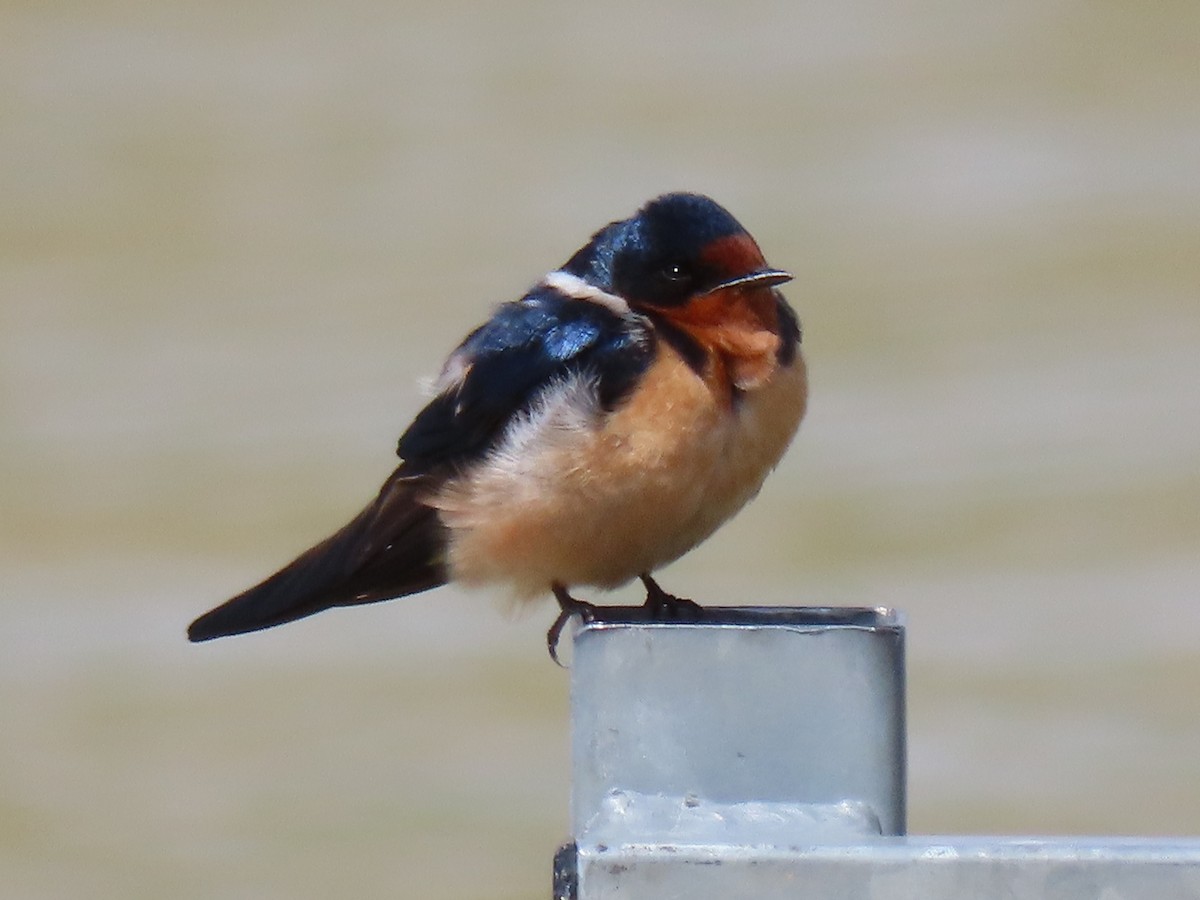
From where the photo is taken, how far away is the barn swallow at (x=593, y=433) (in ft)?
8.33

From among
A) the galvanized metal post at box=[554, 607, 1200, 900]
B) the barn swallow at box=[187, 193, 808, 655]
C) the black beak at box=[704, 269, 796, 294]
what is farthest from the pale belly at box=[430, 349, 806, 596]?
the galvanized metal post at box=[554, 607, 1200, 900]

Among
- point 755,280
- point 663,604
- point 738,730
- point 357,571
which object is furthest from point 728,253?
point 738,730

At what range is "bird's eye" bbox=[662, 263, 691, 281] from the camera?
105 inches

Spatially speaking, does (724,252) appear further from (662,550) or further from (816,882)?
(816,882)

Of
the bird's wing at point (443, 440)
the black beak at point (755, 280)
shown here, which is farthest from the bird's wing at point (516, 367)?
the black beak at point (755, 280)

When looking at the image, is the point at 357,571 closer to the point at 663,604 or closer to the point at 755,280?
the point at 663,604

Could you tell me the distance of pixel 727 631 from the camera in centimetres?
136

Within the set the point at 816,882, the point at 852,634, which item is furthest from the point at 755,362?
the point at 816,882

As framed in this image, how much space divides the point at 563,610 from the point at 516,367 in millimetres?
339

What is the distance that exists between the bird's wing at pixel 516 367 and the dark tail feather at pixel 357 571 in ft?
0.25

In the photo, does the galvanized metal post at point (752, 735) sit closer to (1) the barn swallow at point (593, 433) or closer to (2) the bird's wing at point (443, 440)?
(1) the barn swallow at point (593, 433)

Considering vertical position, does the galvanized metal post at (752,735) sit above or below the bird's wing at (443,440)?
below

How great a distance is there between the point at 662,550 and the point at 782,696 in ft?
4.20

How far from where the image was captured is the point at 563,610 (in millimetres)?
2734
